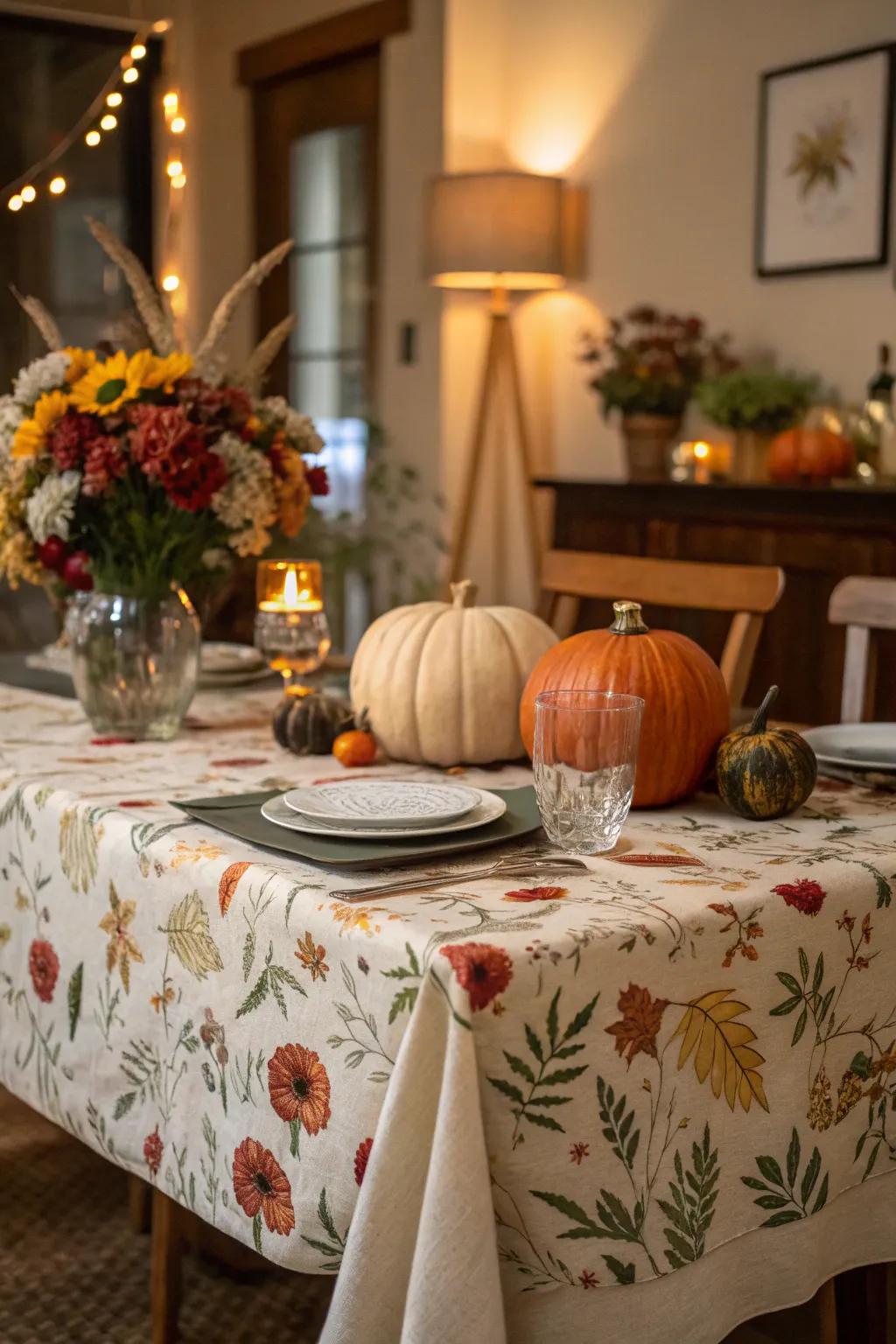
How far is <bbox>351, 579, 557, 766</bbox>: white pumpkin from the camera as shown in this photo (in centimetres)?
159

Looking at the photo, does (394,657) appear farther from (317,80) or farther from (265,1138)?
(317,80)

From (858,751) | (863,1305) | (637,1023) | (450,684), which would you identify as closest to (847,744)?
(858,751)

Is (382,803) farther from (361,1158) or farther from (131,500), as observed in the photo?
(131,500)

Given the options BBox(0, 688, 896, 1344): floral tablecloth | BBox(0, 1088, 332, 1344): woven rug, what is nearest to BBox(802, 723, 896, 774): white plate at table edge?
BBox(0, 688, 896, 1344): floral tablecloth

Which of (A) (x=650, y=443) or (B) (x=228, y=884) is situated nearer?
(B) (x=228, y=884)

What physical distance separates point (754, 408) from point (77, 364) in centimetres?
230

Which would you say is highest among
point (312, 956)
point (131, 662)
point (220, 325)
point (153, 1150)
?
point (220, 325)

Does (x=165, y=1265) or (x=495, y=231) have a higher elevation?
(x=495, y=231)

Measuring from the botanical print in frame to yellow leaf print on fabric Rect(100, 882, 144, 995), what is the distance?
9.73 ft

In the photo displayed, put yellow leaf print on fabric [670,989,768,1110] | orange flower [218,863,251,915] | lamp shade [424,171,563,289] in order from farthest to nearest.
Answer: lamp shade [424,171,563,289]
orange flower [218,863,251,915]
yellow leaf print on fabric [670,989,768,1110]

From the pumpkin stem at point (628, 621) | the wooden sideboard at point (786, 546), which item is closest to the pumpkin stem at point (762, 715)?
the pumpkin stem at point (628, 621)

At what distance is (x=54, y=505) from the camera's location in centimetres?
173

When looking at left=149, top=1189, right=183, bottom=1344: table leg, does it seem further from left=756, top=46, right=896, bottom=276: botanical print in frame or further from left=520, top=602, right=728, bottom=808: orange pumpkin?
left=756, top=46, right=896, bottom=276: botanical print in frame

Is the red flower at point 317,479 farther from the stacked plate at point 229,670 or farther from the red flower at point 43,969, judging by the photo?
the red flower at point 43,969
